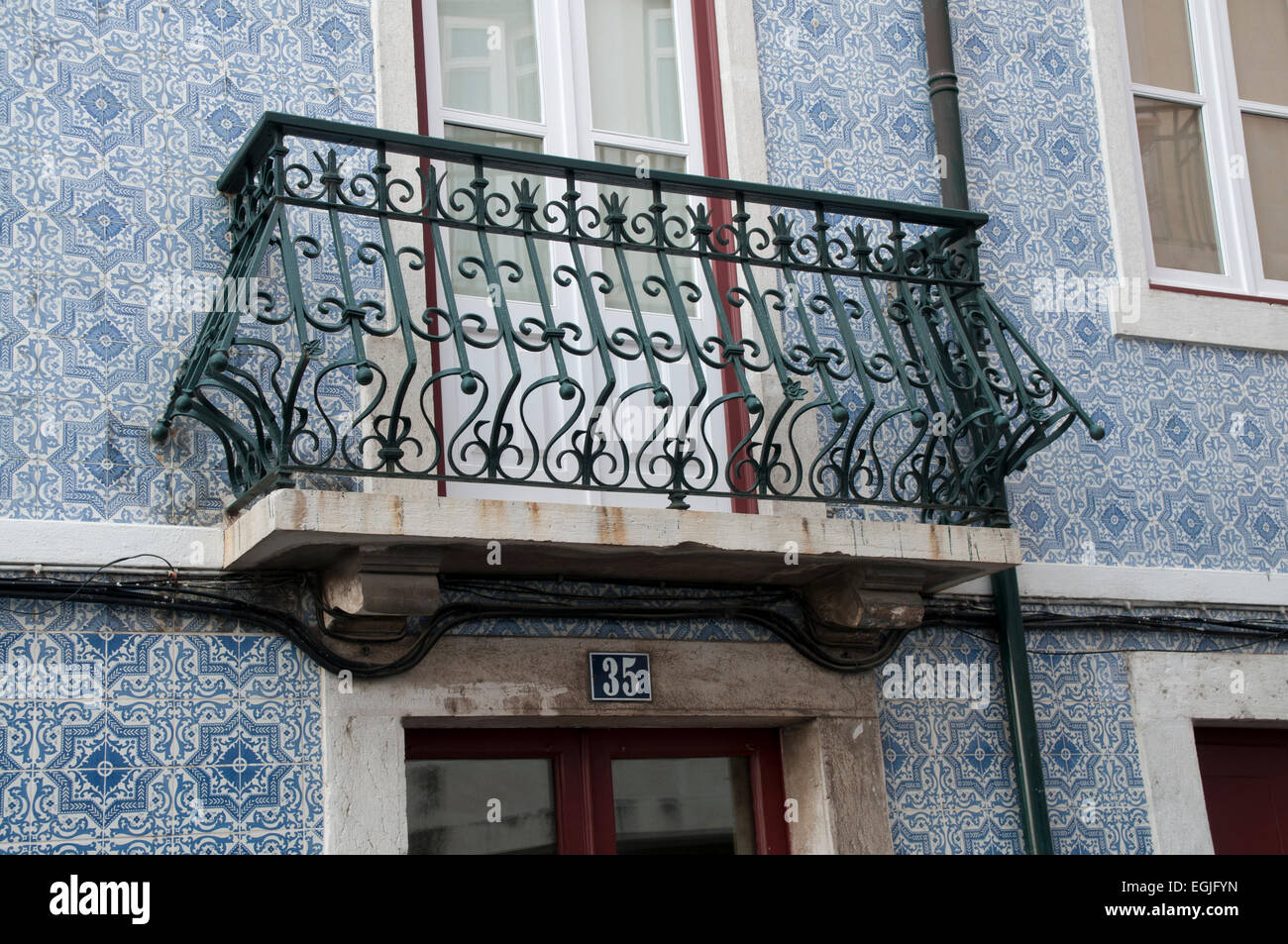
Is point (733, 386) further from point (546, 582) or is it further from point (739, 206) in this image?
point (546, 582)

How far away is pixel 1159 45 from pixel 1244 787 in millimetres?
3069

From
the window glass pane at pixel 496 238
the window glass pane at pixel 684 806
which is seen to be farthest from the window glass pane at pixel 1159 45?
the window glass pane at pixel 684 806

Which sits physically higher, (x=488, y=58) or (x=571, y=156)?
(x=488, y=58)

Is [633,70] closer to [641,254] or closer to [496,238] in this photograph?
[641,254]

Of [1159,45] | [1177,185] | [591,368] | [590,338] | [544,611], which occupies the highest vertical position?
[1159,45]

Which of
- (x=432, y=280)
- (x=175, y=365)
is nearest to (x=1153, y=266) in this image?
(x=432, y=280)

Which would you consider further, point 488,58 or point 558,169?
point 488,58

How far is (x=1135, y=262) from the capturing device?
6824 mm

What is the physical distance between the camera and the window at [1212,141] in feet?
23.3

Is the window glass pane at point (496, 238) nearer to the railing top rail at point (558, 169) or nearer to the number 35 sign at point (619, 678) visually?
the railing top rail at point (558, 169)

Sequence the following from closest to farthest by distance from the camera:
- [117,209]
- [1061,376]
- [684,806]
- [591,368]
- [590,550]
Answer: [590,550] < [117,209] < [684,806] < [591,368] < [1061,376]

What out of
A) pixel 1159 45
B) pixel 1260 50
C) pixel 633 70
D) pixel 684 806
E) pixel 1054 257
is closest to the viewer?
pixel 684 806

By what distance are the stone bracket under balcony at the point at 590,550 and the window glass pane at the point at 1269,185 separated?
2350 millimetres

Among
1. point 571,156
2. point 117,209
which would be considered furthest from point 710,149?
point 117,209
